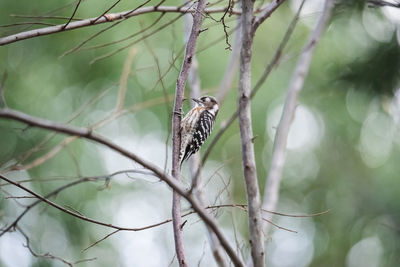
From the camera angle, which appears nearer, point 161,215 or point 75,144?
point 75,144

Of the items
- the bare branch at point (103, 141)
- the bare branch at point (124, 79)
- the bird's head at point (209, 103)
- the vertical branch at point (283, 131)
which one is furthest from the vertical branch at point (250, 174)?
the bird's head at point (209, 103)

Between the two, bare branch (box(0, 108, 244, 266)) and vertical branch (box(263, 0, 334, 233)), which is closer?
bare branch (box(0, 108, 244, 266))

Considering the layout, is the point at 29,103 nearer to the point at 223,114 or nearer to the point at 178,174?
the point at 223,114

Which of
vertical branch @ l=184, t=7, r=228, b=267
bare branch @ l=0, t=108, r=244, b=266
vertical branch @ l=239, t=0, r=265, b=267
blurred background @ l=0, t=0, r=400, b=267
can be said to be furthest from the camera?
blurred background @ l=0, t=0, r=400, b=267

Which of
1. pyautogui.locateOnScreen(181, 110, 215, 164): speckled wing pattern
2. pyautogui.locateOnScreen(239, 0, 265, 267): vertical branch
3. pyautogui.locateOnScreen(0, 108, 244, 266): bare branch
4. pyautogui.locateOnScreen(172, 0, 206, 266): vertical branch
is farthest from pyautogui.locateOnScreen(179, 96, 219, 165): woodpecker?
pyautogui.locateOnScreen(0, 108, 244, 266): bare branch

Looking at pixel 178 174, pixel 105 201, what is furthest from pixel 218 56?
pixel 178 174

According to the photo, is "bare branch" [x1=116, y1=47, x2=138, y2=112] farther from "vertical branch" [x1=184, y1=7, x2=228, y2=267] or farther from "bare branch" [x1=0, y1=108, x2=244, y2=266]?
"bare branch" [x1=0, y1=108, x2=244, y2=266]

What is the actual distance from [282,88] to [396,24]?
6.56 meters

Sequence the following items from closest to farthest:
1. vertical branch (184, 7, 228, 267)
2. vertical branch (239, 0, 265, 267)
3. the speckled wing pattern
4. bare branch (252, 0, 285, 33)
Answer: vertical branch (239, 0, 265, 267) < bare branch (252, 0, 285, 33) < vertical branch (184, 7, 228, 267) < the speckled wing pattern

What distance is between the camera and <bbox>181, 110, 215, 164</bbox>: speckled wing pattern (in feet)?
16.0

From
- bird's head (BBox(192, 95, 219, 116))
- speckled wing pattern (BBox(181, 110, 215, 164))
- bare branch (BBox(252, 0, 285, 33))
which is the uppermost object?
bird's head (BBox(192, 95, 219, 116))

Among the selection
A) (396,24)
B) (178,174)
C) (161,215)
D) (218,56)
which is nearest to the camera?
(396,24)

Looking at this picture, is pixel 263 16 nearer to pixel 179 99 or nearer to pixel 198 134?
pixel 179 99

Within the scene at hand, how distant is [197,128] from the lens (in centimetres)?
509
